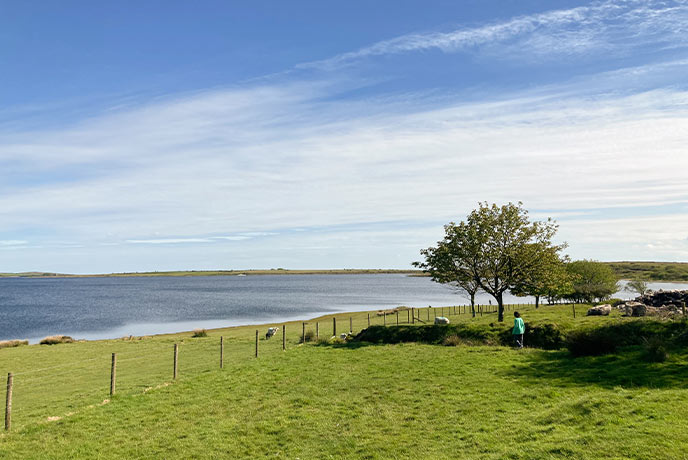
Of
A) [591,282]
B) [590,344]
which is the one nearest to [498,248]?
[590,344]

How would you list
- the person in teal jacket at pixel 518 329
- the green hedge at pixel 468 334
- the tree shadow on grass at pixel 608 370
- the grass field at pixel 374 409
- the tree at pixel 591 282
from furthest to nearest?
the tree at pixel 591 282 < the green hedge at pixel 468 334 < the person in teal jacket at pixel 518 329 < the tree shadow on grass at pixel 608 370 < the grass field at pixel 374 409

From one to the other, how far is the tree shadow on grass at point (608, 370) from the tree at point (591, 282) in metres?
63.8

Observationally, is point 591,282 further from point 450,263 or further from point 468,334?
point 468,334

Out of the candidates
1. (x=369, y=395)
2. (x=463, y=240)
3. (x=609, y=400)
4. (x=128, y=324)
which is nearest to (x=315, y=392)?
(x=369, y=395)

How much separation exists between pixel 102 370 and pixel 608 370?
2863 cm

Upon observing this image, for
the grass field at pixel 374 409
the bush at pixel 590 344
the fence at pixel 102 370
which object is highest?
the bush at pixel 590 344

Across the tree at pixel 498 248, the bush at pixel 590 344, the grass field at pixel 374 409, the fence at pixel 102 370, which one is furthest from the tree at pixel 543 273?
the bush at pixel 590 344

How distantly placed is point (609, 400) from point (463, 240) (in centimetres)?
3584

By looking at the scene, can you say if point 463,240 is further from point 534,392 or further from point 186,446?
point 186,446

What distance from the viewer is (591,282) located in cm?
8600

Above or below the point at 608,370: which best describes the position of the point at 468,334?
below

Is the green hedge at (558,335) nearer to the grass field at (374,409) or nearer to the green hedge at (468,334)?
the green hedge at (468,334)

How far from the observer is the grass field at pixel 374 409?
11.9m

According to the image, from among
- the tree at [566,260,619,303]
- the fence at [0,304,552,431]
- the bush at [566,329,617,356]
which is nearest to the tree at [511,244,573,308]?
the fence at [0,304,552,431]
